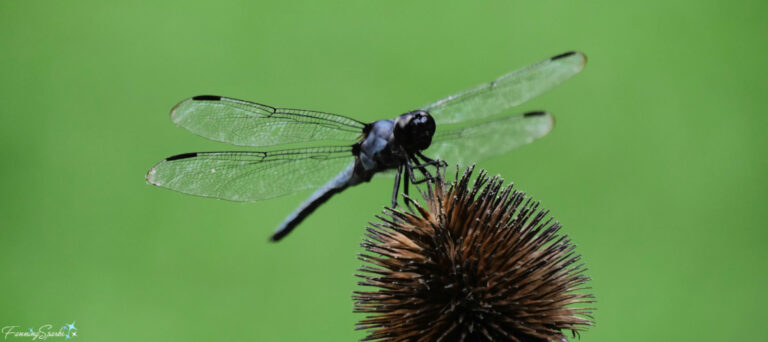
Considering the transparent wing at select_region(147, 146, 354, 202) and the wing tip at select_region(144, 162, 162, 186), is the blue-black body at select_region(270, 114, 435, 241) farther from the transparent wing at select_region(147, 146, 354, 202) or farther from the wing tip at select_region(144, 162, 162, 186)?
the wing tip at select_region(144, 162, 162, 186)

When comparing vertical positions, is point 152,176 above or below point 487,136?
below

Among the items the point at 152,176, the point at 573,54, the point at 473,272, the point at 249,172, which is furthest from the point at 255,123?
the point at 573,54

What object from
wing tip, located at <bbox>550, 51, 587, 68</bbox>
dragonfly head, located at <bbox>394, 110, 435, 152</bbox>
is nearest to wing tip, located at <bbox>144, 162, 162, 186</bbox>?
dragonfly head, located at <bbox>394, 110, 435, 152</bbox>

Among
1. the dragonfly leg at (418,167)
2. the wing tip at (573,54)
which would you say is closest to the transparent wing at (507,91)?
the wing tip at (573,54)

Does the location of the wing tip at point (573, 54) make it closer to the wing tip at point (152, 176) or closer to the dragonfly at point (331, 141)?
the dragonfly at point (331, 141)

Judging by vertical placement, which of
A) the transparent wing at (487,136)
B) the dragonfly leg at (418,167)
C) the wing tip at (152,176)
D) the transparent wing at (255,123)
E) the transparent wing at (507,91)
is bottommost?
the wing tip at (152,176)

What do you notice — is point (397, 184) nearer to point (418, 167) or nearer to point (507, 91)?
point (418, 167)
